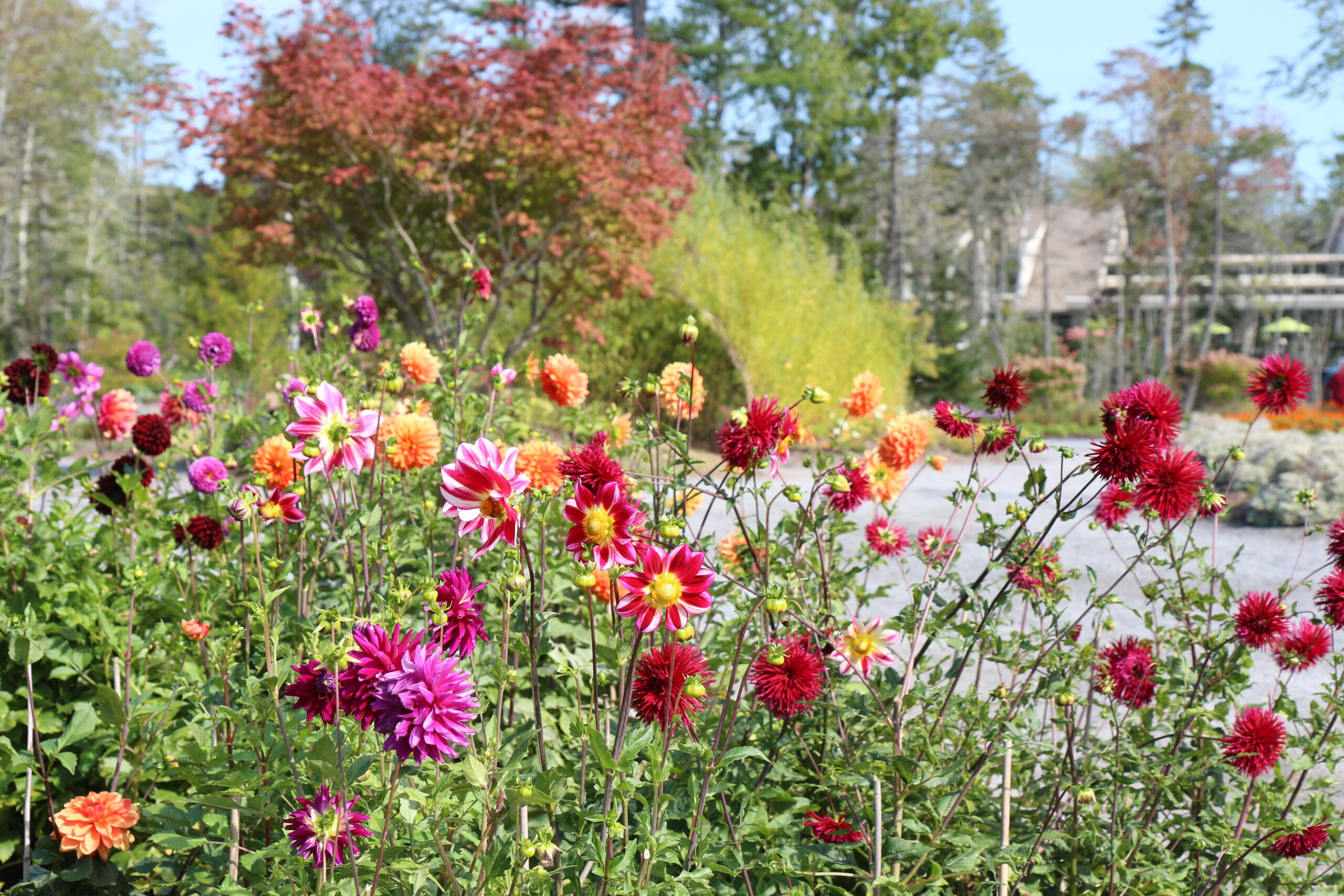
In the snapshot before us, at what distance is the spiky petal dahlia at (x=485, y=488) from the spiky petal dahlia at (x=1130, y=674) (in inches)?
44.0

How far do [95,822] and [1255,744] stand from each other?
6.17 feet

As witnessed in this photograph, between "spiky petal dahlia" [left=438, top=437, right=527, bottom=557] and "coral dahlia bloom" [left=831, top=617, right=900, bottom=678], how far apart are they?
0.62m

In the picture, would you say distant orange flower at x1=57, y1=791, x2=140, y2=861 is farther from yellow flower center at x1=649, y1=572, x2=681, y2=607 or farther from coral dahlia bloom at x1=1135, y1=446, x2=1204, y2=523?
coral dahlia bloom at x1=1135, y1=446, x2=1204, y2=523

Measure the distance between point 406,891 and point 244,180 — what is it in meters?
7.96

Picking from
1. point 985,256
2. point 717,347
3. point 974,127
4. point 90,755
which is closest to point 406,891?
point 90,755

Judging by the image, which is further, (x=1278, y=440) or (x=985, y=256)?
(x=985, y=256)

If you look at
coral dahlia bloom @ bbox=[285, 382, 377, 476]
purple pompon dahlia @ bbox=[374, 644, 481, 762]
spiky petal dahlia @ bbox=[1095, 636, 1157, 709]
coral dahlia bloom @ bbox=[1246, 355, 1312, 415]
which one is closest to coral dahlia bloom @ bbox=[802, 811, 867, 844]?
spiky petal dahlia @ bbox=[1095, 636, 1157, 709]

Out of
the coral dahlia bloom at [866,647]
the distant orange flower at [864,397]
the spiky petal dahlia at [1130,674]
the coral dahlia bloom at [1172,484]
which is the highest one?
the distant orange flower at [864,397]

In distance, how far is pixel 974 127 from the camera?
87.8 ft

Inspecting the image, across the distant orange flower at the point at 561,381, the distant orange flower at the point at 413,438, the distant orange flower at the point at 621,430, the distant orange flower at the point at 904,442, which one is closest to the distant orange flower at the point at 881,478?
the distant orange flower at the point at 904,442

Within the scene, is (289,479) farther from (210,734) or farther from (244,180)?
(244,180)

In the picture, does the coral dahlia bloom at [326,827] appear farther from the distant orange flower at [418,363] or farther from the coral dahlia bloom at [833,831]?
the distant orange flower at [418,363]

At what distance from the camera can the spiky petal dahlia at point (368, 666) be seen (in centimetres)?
89

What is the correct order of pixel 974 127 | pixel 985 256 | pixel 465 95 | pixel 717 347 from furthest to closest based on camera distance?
pixel 985 256
pixel 974 127
pixel 717 347
pixel 465 95
